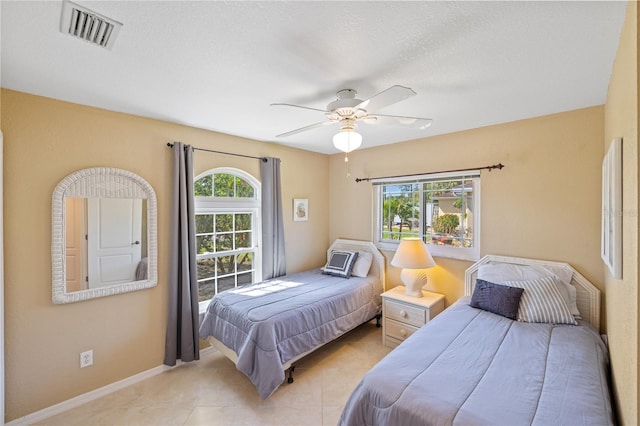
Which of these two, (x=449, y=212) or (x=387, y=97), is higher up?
(x=387, y=97)

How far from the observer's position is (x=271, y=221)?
3535 mm

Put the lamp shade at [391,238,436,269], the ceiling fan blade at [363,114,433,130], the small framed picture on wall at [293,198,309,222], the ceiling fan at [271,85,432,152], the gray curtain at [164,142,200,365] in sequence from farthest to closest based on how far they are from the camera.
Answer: the small framed picture on wall at [293,198,309,222] < the lamp shade at [391,238,436,269] < the gray curtain at [164,142,200,365] < the ceiling fan blade at [363,114,433,130] < the ceiling fan at [271,85,432,152]

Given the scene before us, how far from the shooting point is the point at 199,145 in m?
2.99

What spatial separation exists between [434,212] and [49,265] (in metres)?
3.65

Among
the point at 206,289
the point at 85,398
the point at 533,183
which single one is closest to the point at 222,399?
the point at 85,398

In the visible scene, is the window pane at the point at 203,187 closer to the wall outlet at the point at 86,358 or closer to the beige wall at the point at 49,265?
the beige wall at the point at 49,265

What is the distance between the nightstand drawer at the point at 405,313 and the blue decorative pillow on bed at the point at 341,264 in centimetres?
67

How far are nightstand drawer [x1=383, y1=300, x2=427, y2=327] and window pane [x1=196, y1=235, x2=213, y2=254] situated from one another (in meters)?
2.07

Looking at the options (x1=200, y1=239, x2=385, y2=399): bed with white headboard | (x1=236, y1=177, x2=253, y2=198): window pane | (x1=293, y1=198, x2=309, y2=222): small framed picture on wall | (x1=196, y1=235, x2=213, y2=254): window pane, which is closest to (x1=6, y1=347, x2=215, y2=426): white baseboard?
(x1=200, y1=239, x2=385, y2=399): bed with white headboard

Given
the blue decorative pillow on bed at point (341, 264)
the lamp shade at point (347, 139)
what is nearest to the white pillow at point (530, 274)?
the blue decorative pillow on bed at point (341, 264)

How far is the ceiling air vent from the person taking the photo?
123 cm

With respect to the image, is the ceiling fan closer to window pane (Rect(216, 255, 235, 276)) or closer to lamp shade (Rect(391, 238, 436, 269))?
lamp shade (Rect(391, 238, 436, 269))

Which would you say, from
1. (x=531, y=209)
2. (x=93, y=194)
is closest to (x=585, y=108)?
(x=531, y=209)

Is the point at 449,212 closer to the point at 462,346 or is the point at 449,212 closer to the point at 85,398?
the point at 462,346
